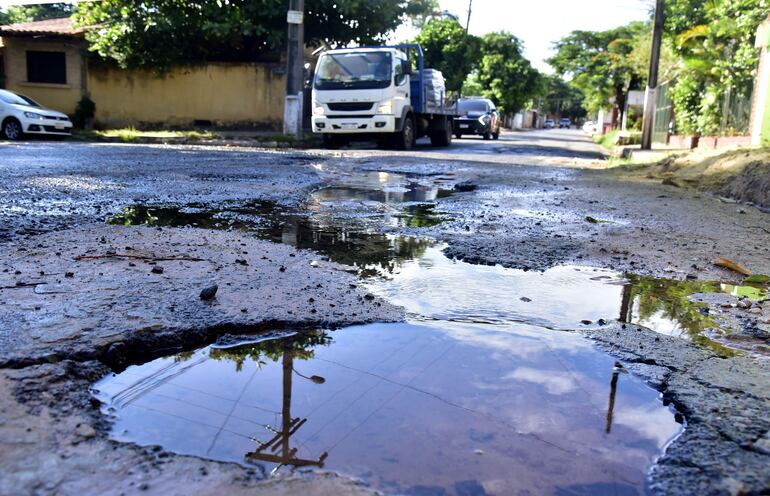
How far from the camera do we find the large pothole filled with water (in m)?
1.48

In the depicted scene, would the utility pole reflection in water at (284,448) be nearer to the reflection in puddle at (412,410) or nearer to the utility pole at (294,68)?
the reflection in puddle at (412,410)

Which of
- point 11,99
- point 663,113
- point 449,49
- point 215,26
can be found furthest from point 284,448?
point 449,49

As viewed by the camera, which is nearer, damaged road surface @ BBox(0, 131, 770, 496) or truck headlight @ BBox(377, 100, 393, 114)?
damaged road surface @ BBox(0, 131, 770, 496)

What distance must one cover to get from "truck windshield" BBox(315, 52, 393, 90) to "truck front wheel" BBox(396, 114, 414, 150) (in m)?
1.48

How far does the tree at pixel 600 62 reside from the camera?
3091 cm

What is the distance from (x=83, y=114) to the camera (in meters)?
19.1

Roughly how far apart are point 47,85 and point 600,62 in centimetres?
2859

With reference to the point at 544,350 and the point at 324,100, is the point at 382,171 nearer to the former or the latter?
the point at 324,100

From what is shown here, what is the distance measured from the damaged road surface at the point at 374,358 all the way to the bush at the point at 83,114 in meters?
16.4

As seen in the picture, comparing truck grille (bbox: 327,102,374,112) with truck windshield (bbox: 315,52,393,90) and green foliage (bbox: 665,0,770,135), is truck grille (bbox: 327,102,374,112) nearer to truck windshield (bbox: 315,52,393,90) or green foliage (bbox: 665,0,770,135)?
truck windshield (bbox: 315,52,393,90)

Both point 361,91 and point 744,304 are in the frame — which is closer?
point 744,304

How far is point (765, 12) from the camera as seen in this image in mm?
10781

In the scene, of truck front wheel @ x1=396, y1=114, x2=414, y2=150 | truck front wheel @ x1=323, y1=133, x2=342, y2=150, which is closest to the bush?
truck front wheel @ x1=323, y1=133, x2=342, y2=150

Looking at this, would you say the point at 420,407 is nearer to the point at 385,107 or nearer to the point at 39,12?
the point at 385,107
